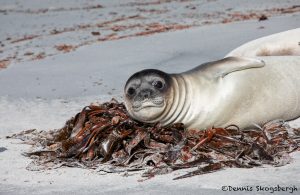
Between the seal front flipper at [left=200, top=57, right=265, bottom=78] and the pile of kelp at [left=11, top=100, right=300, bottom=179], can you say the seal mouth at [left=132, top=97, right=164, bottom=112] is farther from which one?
the seal front flipper at [left=200, top=57, right=265, bottom=78]

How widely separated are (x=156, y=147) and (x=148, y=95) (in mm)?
349

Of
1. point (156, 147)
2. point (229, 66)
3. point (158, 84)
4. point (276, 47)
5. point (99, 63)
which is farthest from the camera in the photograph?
point (99, 63)

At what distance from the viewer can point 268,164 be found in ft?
12.5

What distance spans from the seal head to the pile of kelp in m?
0.12

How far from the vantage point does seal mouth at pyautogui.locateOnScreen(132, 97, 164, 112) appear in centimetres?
430

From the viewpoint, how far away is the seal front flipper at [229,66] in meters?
4.64

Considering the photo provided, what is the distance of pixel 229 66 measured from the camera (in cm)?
467

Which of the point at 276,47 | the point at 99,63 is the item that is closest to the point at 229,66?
the point at 276,47

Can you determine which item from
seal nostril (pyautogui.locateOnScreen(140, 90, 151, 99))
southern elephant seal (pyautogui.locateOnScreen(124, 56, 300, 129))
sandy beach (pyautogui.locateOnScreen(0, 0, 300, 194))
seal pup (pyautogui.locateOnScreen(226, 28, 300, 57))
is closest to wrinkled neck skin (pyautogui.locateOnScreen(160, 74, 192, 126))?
southern elephant seal (pyautogui.locateOnScreen(124, 56, 300, 129))

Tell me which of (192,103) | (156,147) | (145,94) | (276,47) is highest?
(276,47)

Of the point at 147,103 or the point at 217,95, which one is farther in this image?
the point at 217,95

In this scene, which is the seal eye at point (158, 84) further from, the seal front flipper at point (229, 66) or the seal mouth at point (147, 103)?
the seal front flipper at point (229, 66)

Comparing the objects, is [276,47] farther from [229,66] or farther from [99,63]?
[99,63]

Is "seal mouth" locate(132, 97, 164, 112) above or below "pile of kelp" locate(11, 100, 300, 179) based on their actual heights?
above
